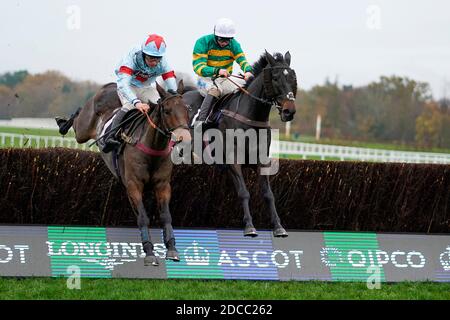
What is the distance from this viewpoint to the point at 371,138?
5762 centimetres

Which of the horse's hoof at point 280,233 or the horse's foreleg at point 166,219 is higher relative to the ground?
the horse's foreleg at point 166,219

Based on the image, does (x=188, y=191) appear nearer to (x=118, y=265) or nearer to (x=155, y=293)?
(x=118, y=265)

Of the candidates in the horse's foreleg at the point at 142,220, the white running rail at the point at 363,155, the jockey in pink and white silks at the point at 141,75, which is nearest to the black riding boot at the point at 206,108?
the jockey in pink and white silks at the point at 141,75

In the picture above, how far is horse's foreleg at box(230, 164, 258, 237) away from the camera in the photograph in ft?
27.1

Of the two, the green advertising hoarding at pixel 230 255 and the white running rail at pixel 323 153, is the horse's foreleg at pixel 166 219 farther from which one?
the white running rail at pixel 323 153

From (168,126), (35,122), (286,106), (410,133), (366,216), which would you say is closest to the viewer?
(168,126)

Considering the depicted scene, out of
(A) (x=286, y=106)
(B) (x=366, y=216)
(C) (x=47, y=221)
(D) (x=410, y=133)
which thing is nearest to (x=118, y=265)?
(C) (x=47, y=221)

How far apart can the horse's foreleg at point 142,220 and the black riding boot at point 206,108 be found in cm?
162

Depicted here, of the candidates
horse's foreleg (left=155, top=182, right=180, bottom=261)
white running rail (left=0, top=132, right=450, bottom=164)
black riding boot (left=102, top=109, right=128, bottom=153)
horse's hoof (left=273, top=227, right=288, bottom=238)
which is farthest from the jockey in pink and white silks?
A: white running rail (left=0, top=132, right=450, bottom=164)

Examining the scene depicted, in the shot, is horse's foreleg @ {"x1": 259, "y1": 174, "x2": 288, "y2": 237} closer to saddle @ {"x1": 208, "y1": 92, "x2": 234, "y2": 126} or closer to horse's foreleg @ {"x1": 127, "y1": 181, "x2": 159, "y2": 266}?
saddle @ {"x1": 208, "y1": 92, "x2": 234, "y2": 126}

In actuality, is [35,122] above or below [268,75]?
below

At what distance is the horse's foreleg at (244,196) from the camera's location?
8.27 m

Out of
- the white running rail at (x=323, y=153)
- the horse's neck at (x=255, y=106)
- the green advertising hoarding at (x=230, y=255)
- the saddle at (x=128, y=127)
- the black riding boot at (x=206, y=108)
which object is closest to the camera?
the green advertising hoarding at (x=230, y=255)

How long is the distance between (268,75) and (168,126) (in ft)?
5.42
